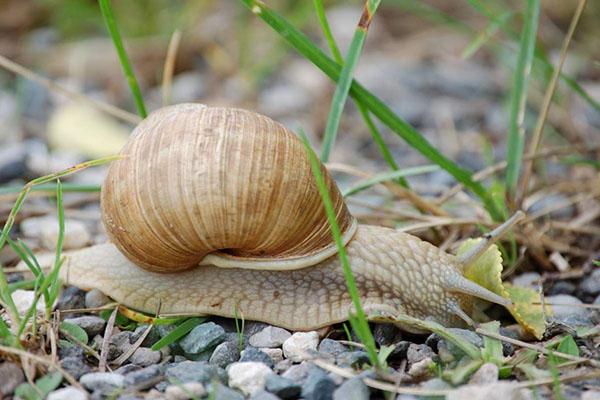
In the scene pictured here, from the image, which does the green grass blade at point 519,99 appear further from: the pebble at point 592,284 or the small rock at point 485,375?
the small rock at point 485,375

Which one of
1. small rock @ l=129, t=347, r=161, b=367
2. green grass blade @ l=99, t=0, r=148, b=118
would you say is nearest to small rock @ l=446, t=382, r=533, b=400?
Result: small rock @ l=129, t=347, r=161, b=367

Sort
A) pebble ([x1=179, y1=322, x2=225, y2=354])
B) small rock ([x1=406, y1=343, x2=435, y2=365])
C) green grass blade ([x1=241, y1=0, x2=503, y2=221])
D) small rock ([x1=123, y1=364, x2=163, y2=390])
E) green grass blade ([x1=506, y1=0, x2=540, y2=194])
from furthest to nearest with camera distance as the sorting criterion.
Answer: green grass blade ([x1=506, y1=0, x2=540, y2=194]) < green grass blade ([x1=241, y1=0, x2=503, y2=221]) < pebble ([x1=179, y1=322, x2=225, y2=354]) < small rock ([x1=406, y1=343, x2=435, y2=365]) < small rock ([x1=123, y1=364, x2=163, y2=390])

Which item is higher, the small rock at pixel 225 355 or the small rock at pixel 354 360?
the small rock at pixel 354 360

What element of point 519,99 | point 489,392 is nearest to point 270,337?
point 489,392

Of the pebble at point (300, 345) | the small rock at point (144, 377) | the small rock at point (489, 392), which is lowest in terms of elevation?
the pebble at point (300, 345)

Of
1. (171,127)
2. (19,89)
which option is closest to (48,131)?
(19,89)

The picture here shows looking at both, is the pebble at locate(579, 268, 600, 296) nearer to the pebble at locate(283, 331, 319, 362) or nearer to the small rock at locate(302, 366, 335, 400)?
the pebble at locate(283, 331, 319, 362)

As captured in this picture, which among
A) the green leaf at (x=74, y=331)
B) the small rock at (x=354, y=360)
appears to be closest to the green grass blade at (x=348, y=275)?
the small rock at (x=354, y=360)
